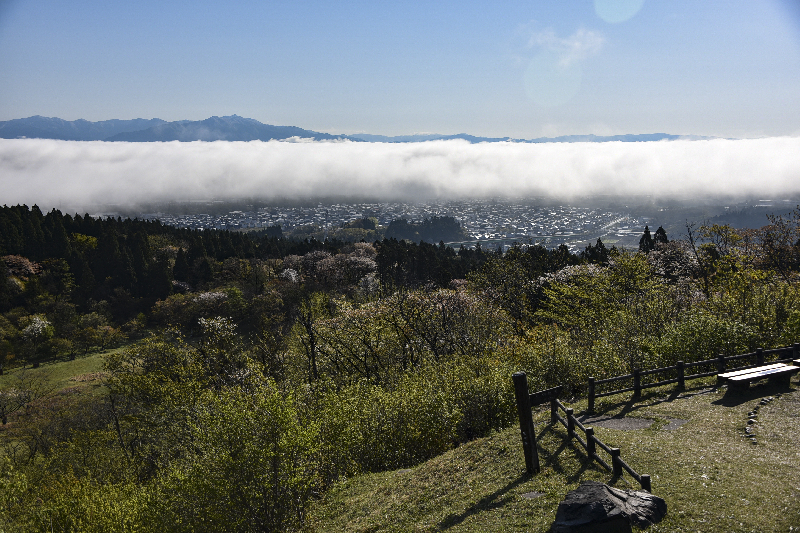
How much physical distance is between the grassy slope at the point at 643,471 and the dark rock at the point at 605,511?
365mm

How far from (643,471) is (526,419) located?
134 inches

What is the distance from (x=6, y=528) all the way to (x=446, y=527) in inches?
1197

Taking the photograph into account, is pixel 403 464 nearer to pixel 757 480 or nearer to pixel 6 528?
pixel 757 480

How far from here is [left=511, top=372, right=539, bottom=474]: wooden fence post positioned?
13.5 metres

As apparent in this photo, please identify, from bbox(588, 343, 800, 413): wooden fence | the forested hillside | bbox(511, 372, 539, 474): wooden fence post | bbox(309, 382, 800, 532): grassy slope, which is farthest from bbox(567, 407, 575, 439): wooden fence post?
the forested hillside

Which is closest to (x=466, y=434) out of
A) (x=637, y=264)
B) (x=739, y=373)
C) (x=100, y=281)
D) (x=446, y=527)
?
(x=446, y=527)

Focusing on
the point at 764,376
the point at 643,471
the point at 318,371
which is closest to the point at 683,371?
the point at 764,376

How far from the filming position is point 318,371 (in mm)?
39906

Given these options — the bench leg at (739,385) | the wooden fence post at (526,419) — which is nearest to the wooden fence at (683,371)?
the bench leg at (739,385)

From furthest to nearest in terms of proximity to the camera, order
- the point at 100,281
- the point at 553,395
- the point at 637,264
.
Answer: the point at 100,281, the point at 637,264, the point at 553,395

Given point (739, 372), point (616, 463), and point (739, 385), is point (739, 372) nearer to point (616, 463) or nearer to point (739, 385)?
point (739, 385)

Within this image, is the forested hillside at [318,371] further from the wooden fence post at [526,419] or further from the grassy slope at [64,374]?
the wooden fence post at [526,419]

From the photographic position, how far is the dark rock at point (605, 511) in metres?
9.48

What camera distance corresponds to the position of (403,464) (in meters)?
22.1
